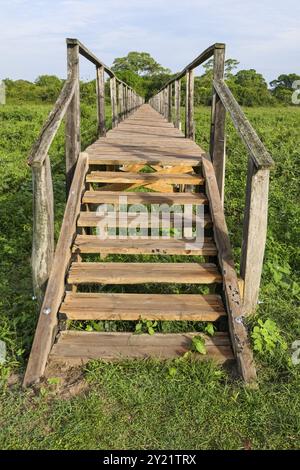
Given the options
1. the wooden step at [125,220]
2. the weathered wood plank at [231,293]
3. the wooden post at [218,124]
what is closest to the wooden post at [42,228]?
the wooden step at [125,220]

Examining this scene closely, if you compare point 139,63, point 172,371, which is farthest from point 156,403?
point 139,63

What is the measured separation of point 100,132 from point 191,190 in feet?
5.94

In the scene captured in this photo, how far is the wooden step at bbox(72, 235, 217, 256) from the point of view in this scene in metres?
3.63

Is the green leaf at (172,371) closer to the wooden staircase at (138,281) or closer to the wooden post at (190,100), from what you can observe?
the wooden staircase at (138,281)

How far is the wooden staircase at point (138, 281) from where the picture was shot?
2988mm

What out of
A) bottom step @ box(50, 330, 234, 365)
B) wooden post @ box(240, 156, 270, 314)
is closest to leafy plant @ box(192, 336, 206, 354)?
bottom step @ box(50, 330, 234, 365)

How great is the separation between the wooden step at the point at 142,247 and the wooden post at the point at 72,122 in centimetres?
72

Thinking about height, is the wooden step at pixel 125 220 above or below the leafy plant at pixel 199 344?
above

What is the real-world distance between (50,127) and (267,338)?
7.42 feet

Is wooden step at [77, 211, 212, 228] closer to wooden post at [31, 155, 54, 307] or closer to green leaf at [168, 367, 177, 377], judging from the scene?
wooden post at [31, 155, 54, 307]

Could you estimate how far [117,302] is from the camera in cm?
332

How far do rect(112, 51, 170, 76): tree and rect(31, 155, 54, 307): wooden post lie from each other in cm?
9907
